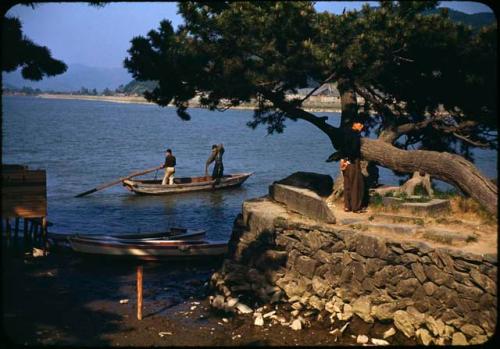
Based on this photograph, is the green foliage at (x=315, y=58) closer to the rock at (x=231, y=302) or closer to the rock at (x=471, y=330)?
the rock at (x=231, y=302)

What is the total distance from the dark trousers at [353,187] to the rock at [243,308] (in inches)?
138

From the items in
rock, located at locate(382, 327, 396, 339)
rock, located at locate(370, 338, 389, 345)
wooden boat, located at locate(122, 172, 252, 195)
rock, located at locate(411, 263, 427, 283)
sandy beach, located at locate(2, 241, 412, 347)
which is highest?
rock, located at locate(411, 263, 427, 283)

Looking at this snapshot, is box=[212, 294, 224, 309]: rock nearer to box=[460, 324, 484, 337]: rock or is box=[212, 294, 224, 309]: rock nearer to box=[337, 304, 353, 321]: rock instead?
box=[337, 304, 353, 321]: rock

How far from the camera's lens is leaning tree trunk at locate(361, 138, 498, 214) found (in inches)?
489

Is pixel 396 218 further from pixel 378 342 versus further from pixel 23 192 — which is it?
pixel 23 192

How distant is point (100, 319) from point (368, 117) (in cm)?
1106

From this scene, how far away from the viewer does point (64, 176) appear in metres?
38.8

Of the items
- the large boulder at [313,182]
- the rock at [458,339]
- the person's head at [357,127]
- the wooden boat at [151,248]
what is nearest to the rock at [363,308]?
the rock at [458,339]

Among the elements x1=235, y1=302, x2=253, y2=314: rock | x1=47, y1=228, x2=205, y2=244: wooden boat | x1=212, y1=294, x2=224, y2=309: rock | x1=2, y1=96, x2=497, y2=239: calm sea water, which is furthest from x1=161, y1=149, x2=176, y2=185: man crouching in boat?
x1=235, y1=302, x2=253, y2=314: rock

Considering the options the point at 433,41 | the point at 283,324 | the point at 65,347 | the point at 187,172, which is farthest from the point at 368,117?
the point at 187,172

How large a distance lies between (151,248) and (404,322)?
7944 mm

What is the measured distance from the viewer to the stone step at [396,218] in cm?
1291

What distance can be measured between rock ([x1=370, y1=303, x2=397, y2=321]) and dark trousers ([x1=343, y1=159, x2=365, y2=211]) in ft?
9.01

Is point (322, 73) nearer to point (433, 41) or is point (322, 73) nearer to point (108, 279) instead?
point (433, 41)
